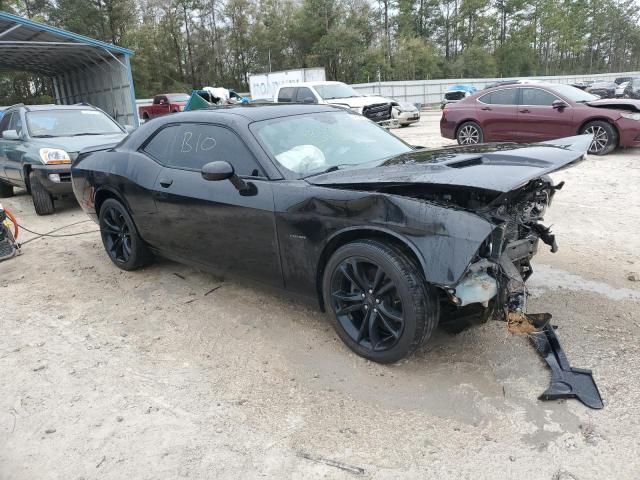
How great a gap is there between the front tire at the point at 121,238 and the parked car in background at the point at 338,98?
1054 centimetres

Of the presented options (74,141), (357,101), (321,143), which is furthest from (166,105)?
(321,143)

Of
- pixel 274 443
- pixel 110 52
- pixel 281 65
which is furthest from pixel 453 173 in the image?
A: pixel 281 65

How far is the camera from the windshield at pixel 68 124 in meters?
8.09

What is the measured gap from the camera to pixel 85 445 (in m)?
2.53

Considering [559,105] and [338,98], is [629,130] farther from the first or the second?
[338,98]

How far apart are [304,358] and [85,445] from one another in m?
1.33

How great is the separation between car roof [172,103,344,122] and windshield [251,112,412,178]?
71 millimetres

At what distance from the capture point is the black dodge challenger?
271 cm

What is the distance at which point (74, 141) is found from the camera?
7.77 metres

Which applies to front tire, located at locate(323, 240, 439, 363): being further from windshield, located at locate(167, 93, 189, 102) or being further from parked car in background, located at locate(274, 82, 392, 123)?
windshield, located at locate(167, 93, 189, 102)

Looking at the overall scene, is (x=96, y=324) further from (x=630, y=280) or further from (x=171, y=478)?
(x=630, y=280)

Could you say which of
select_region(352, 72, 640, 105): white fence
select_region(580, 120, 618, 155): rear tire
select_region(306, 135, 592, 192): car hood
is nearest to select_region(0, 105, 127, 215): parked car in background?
select_region(306, 135, 592, 192): car hood

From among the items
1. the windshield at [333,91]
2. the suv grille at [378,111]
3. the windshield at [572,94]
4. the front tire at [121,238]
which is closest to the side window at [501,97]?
the windshield at [572,94]

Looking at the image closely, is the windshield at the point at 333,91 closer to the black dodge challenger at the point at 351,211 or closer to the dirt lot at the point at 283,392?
the black dodge challenger at the point at 351,211
